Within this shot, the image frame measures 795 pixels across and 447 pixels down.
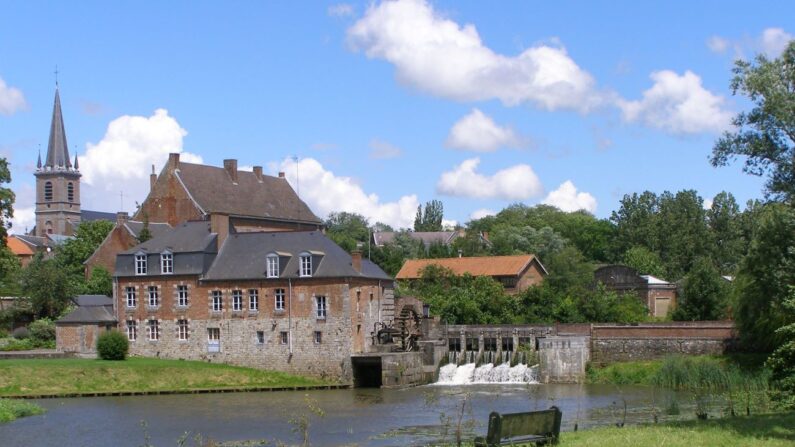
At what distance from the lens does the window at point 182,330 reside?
51.9 meters

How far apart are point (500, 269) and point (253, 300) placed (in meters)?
27.9

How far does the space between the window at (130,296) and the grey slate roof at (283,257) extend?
408 cm

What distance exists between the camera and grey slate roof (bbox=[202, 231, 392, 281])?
163ft

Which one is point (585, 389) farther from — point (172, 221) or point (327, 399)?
point (172, 221)

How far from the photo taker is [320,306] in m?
49.5

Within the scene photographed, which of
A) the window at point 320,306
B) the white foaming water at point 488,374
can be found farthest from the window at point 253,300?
the white foaming water at point 488,374

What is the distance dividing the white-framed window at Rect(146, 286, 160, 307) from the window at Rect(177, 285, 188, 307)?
113cm

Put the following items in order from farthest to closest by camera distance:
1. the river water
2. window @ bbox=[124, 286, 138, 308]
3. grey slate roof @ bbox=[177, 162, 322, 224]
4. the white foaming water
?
grey slate roof @ bbox=[177, 162, 322, 224] → window @ bbox=[124, 286, 138, 308] → the white foaming water → the river water

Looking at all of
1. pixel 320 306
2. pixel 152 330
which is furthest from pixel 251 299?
pixel 152 330

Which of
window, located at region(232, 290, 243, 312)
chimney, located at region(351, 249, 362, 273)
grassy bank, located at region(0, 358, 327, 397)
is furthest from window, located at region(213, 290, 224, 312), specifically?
chimney, located at region(351, 249, 362, 273)

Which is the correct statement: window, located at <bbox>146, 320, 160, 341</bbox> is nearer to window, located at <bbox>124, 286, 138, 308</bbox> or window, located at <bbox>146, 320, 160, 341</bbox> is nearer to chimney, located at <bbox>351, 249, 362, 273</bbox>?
window, located at <bbox>124, 286, 138, 308</bbox>

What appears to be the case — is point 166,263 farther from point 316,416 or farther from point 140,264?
point 316,416

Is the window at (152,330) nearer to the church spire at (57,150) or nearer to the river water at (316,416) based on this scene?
the river water at (316,416)

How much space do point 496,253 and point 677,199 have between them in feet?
59.8
